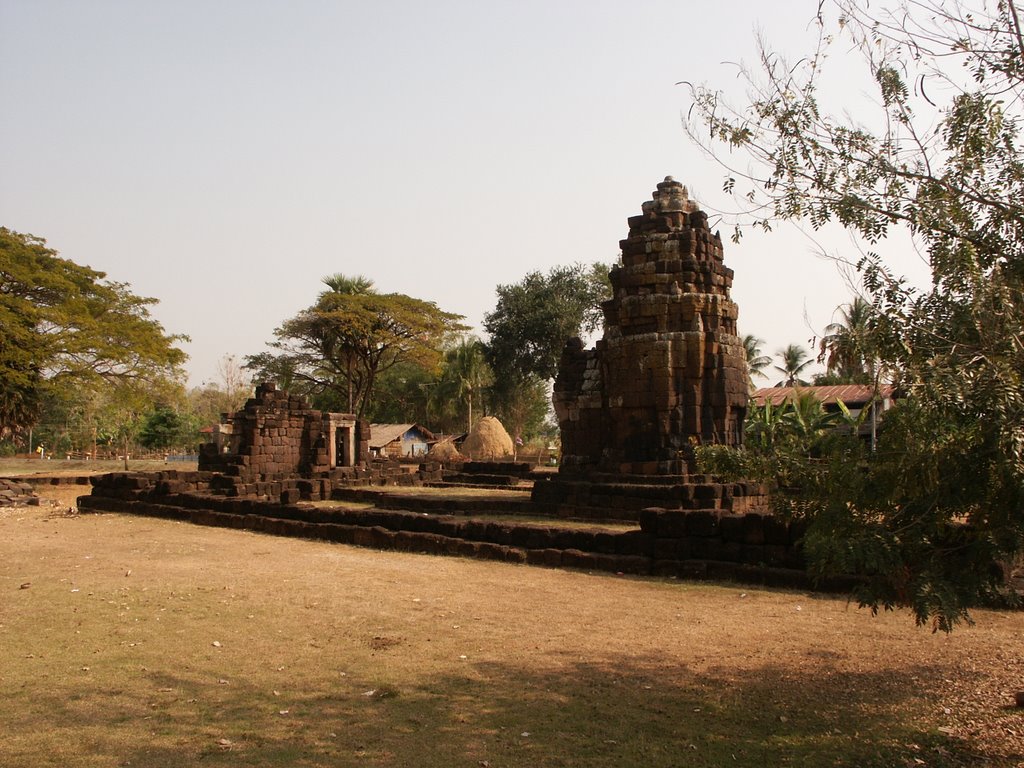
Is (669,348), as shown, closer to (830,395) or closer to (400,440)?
(830,395)

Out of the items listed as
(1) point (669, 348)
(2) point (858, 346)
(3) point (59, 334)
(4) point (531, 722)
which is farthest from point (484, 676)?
(3) point (59, 334)

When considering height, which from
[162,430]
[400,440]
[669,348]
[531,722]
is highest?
[669,348]

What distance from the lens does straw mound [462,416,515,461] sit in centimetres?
3472

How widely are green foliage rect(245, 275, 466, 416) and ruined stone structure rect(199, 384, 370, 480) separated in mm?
12657

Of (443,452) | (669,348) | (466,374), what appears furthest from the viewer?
(466,374)

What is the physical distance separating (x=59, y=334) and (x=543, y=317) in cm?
2114

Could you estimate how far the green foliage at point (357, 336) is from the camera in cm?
3809

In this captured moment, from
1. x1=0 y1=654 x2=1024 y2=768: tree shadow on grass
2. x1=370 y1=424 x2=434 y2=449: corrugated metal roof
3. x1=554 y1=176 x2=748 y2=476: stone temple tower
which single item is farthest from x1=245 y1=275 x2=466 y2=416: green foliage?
x1=0 y1=654 x2=1024 y2=768: tree shadow on grass

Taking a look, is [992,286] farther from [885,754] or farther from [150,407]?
[150,407]

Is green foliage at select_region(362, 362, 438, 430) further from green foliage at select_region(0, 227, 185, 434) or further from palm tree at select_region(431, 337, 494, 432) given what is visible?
green foliage at select_region(0, 227, 185, 434)

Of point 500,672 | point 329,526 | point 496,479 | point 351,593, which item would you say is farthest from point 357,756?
point 496,479

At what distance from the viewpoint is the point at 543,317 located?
40.2 metres

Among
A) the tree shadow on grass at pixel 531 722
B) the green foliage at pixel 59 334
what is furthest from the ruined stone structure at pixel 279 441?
the tree shadow on grass at pixel 531 722

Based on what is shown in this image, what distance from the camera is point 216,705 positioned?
4879 mm
